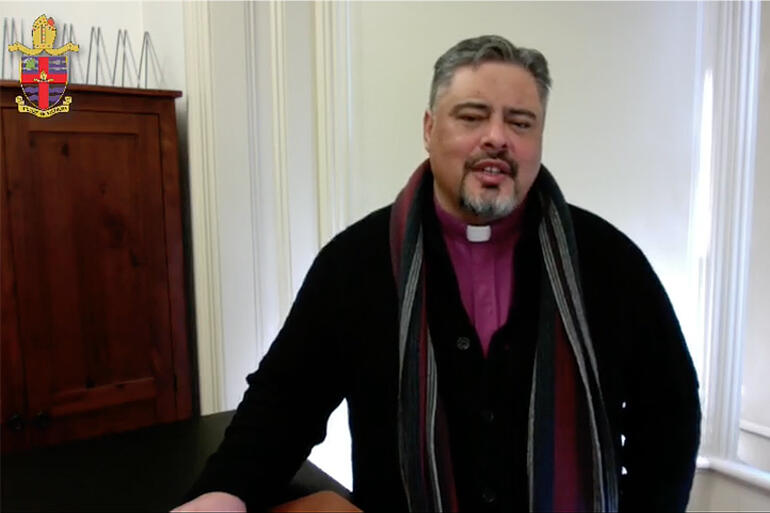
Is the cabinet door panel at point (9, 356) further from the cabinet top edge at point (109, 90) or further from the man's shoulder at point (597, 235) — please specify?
the man's shoulder at point (597, 235)

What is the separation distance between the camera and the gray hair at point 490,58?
1.04 meters

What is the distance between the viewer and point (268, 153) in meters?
1.98

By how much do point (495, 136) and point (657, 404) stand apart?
19.9 inches

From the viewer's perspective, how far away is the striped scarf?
0.99 metres

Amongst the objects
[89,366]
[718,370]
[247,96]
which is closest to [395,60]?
[247,96]

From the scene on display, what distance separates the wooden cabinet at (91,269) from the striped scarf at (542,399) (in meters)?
1.11

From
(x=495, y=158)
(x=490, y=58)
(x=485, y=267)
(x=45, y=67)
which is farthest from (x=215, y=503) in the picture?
(x=45, y=67)

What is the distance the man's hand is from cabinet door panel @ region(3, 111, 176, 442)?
110cm

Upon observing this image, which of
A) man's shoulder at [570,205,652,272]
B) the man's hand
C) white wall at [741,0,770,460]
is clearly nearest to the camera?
the man's hand

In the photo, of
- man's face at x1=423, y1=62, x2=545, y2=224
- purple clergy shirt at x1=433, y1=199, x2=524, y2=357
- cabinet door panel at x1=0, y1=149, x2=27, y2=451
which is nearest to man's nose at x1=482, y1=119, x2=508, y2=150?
man's face at x1=423, y1=62, x2=545, y2=224

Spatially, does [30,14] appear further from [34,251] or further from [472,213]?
[472,213]

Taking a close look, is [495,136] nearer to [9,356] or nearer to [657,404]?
[657,404]

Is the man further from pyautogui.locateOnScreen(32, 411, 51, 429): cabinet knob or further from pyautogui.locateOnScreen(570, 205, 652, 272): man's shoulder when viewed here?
pyautogui.locateOnScreen(32, 411, 51, 429): cabinet knob

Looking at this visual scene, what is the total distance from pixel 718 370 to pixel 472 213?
148 centimetres
